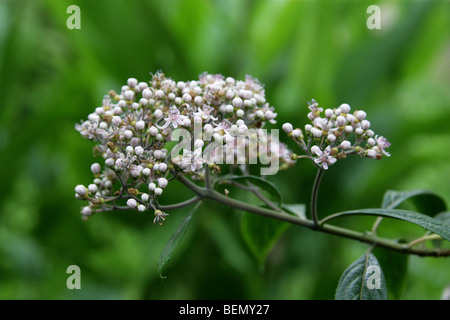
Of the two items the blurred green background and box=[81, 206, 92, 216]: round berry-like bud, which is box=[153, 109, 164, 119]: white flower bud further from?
the blurred green background

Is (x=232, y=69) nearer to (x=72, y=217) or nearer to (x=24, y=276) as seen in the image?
(x=72, y=217)

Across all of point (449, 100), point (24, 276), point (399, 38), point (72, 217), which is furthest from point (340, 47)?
point (24, 276)

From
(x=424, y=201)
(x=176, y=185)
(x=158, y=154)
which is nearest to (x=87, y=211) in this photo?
(x=158, y=154)

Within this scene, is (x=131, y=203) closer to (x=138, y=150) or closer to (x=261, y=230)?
(x=138, y=150)

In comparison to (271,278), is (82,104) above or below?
above

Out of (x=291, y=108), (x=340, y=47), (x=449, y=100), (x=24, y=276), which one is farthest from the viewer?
(x=449, y=100)

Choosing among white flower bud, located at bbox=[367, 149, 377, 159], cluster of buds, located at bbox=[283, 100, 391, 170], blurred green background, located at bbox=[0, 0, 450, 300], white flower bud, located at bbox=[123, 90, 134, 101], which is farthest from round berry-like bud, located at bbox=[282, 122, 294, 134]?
blurred green background, located at bbox=[0, 0, 450, 300]

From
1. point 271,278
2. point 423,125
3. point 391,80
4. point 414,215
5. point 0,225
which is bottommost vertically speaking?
point 414,215
